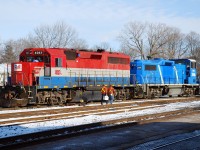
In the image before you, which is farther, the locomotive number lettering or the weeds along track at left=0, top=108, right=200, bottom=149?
the locomotive number lettering

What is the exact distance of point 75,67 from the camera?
885 inches

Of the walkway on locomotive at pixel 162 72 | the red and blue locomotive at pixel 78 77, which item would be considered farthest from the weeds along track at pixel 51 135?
the walkway on locomotive at pixel 162 72

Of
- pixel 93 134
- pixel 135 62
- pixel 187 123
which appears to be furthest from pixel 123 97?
pixel 93 134

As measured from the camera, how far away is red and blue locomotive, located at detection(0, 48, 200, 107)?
65.6 feet

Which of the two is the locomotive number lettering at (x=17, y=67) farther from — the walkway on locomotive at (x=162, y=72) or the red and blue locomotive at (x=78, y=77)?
the walkway on locomotive at (x=162, y=72)

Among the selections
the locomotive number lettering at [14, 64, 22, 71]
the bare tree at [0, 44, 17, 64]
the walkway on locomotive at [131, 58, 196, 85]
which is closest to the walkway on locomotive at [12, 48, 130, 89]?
the locomotive number lettering at [14, 64, 22, 71]

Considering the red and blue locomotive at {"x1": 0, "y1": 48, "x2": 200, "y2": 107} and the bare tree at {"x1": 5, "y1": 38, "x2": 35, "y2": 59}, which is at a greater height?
the bare tree at {"x1": 5, "y1": 38, "x2": 35, "y2": 59}

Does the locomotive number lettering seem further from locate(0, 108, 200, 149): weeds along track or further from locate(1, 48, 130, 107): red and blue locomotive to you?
locate(0, 108, 200, 149): weeds along track

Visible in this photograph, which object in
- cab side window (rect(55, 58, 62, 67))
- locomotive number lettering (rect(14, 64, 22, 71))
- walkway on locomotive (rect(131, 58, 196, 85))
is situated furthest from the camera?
walkway on locomotive (rect(131, 58, 196, 85))

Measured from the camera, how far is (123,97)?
26984mm

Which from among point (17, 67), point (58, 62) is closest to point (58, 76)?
point (58, 62)

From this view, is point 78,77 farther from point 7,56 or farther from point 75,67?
point 7,56

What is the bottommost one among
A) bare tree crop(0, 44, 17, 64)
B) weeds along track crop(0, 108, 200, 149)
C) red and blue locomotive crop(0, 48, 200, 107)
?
weeds along track crop(0, 108, 200, 149)

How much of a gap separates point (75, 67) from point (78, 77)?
808mm
